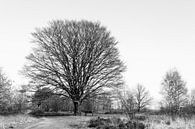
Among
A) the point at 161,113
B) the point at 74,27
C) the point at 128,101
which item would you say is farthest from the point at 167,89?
the point at 128,101

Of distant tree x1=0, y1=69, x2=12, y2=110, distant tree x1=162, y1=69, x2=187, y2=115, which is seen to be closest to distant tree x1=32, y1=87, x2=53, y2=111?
distant tree x1=0, y1=69, x2=12, y2=110

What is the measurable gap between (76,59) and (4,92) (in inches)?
383

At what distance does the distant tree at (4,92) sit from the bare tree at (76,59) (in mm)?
4019

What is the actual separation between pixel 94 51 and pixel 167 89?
18563mm

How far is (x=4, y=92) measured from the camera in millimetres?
26281

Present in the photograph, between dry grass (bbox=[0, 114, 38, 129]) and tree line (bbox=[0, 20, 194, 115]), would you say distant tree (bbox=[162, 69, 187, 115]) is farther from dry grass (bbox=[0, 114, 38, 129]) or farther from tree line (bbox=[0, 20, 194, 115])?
dry grass (bbox=[0, 114, 38, 129])

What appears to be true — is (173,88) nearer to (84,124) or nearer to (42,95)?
(42,95)

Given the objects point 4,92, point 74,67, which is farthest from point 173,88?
point 4,92

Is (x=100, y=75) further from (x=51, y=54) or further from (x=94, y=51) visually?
(x=51, y=54)

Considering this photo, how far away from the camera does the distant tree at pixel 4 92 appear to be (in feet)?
85.4

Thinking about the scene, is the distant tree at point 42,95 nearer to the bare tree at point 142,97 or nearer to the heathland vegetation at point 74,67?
the heathland vegetation at point 74,67

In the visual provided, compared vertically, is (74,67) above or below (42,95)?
above

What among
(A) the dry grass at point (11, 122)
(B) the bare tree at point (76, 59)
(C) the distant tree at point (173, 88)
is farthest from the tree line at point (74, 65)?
(C) the distant tree at point (173, 88)

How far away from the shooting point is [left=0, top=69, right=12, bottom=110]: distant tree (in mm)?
26031
